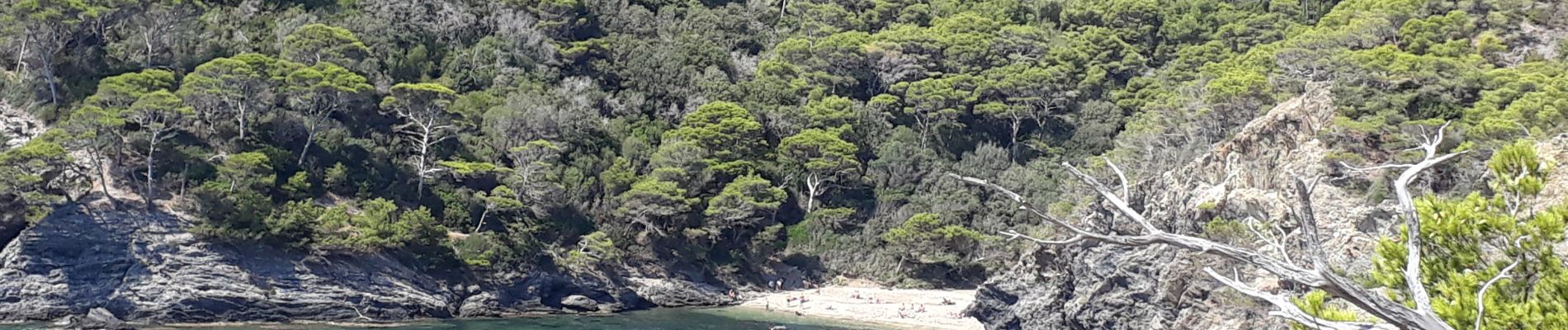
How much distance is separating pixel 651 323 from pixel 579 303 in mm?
3666

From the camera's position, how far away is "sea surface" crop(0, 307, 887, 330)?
3169 cm

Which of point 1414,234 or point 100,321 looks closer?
point 1414,234

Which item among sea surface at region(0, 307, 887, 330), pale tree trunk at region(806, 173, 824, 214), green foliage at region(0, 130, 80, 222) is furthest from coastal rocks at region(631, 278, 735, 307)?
green foliage at region(0, 130, 80, 222)

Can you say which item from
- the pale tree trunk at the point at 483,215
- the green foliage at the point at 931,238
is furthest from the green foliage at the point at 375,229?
the green foliage at the point at 931,238

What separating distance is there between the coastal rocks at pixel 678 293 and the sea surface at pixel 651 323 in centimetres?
80

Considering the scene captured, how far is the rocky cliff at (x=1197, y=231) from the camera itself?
23812mm

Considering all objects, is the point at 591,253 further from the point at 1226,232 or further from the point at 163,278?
the point at 1226,232

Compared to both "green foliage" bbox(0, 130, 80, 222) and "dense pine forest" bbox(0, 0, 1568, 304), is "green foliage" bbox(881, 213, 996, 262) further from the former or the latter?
"green foliage" bbox(0, 130, 80, 222)

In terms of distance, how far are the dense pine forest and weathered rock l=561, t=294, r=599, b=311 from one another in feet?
4.99

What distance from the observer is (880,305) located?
131ft

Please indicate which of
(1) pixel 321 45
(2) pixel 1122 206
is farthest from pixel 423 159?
(2) pixel 1122 206

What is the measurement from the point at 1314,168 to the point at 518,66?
1284 inches

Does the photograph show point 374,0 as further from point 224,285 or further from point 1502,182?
point 1502,182

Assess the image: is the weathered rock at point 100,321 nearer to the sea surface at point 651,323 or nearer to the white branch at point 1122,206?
the sea surface at point 651,323
